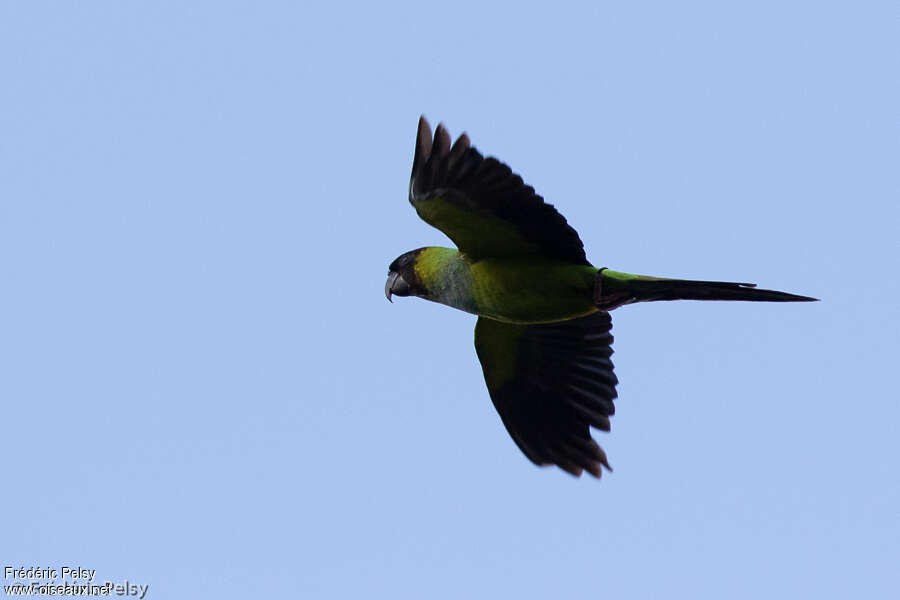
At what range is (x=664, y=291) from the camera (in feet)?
27.6

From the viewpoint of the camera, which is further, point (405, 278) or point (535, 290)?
point (405, 278)

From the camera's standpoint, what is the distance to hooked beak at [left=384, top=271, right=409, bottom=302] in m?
9.91

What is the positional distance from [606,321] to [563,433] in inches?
43.0

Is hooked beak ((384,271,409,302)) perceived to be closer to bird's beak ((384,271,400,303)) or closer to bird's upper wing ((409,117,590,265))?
bird's beak ((384,271,400,303))

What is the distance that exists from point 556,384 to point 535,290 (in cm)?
163

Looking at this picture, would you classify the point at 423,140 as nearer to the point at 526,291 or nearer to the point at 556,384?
the point at 526,291

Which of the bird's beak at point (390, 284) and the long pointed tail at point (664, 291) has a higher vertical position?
the bird's beak at point (390, 284)

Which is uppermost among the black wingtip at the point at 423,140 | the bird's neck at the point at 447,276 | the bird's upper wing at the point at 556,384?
the black wingtip at the point at 423,140

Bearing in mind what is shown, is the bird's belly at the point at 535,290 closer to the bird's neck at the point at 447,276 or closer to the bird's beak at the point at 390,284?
the bird's neck at the point at 447,276

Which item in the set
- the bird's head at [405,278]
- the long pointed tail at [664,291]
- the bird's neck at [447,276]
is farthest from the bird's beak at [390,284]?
the long pointed tail at [664,291]

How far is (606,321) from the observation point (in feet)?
32.9

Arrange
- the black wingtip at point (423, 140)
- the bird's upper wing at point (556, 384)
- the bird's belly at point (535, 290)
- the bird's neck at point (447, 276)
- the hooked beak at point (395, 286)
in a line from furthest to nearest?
the bird's upper wing at point (556, 384)
the hooked beak at point (395, 286)
the bird's neck at point (447, 276)
the bird's belly at point (535, 290)
the black wingtip at point (423, 140)

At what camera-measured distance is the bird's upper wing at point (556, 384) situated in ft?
32.9

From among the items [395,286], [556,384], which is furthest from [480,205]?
[556,384]
